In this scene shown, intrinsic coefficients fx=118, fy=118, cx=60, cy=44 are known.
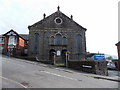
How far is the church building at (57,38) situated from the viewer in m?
30.8

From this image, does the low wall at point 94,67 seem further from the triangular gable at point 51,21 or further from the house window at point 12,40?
the house window at point 12,40

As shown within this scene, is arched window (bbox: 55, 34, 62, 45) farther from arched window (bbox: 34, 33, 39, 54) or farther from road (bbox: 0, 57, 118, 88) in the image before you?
road (bbox: 0, 57, 118, 88)

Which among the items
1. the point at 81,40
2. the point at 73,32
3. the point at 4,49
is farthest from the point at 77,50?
the point at 4,49

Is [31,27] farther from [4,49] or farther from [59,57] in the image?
[4,49]

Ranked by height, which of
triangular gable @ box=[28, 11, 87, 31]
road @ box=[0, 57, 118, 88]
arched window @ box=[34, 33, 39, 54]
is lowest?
road @ box=[0, 57, 118, 88]

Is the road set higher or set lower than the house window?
lower

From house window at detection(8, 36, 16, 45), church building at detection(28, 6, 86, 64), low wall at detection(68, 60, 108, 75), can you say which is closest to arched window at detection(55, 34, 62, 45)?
church building at detection(28, 6, 86, 64)

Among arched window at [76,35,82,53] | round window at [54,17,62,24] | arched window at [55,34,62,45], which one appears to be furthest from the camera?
round window at [54,17,62,24]

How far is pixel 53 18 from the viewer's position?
32781mm

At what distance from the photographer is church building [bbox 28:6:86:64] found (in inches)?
1211

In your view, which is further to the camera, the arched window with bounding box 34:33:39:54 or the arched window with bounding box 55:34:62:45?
the arched window with bounding box 55:34:62:45

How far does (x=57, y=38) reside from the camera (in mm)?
32094

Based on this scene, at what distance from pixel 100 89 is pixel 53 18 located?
26.2 metres

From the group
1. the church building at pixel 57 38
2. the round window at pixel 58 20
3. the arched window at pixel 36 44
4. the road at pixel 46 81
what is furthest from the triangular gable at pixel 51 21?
the road at pixel 46 81
